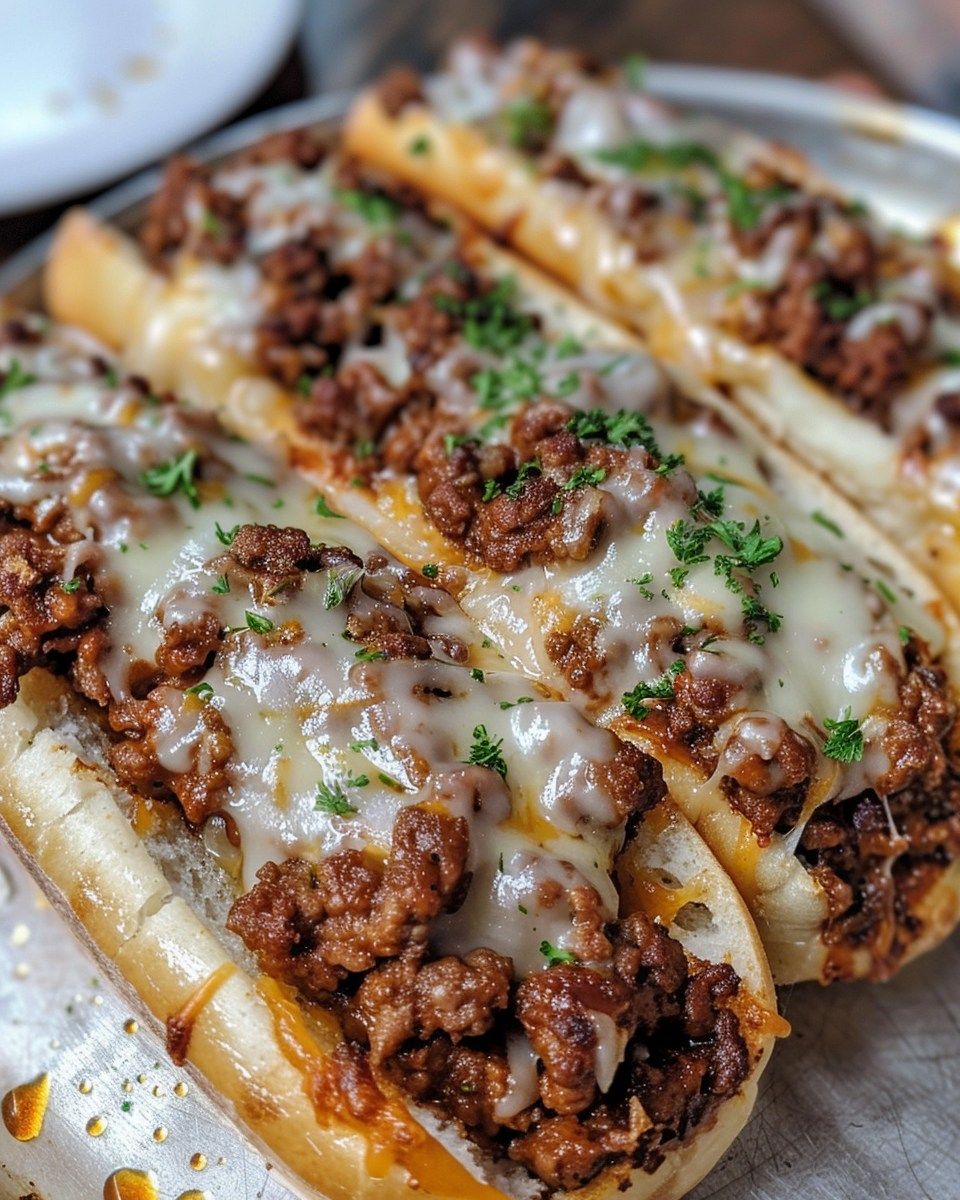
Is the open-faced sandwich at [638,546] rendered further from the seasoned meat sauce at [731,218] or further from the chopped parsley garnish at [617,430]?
the seasoned meat sauce at [731,218]

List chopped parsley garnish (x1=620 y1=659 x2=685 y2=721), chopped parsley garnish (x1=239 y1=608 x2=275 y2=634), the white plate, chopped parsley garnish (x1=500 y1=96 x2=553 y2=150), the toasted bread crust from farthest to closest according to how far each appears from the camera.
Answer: the white plate < chopped parsley garnish (x1=500 y1=96 x2=553 y2=150) < chopped parsley garnish (x1=620 y1=659 x2=685 y2=721) < chopped parsley garnish (x1=239 y1=608 x2=275 y2=634) < the toasted bread crust

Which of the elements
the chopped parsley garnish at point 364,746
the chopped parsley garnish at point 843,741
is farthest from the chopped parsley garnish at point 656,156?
the chopped parsley garnish at point 364,746

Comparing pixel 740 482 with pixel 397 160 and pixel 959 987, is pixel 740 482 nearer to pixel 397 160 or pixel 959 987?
pixel 959 987

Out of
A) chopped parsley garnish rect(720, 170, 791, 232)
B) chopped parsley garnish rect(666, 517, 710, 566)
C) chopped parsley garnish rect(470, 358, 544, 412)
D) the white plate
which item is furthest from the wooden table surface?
chopped parsley garnish rect(666, 517, 710, 566)

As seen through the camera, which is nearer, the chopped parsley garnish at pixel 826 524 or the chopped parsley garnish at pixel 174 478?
the chopped parsley garnish at pixel 174 478

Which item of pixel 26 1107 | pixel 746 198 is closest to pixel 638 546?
pixel 746 198

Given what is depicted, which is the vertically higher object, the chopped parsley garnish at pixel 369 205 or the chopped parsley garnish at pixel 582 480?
the chopped parsley garnish at pixel 369 205

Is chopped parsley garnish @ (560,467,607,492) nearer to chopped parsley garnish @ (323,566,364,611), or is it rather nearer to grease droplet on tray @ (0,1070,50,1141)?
chopped parsley garnish @ (323,566,364,611)

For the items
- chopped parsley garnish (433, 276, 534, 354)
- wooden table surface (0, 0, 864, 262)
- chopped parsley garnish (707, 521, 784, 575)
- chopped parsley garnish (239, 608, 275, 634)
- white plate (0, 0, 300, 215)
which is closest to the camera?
chopped parsley garnish (239, 608, 275, 634)
